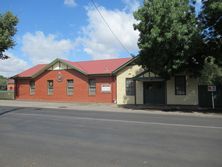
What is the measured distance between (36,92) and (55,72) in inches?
161

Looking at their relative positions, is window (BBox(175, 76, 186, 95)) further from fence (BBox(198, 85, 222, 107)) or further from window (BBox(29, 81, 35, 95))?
window (BBox(29, 81, 35, 95))

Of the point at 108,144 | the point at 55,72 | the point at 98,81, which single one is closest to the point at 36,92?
the point at 55,72

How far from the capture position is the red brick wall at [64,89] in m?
29.2

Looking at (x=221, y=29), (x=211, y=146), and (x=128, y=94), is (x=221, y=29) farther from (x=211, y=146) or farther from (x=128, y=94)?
(x=211, y=146)

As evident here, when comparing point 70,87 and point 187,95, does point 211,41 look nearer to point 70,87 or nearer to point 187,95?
point 187,95

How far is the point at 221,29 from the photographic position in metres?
19.6

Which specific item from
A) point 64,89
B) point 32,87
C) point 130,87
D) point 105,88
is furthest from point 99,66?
point 32,87

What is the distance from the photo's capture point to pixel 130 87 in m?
27.5

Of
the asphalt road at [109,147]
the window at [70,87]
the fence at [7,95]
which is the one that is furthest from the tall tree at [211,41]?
the fence at [7,95]

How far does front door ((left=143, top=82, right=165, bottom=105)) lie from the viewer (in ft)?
84.8

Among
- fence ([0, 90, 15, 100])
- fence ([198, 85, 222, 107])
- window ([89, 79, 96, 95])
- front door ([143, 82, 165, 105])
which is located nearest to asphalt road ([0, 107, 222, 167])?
fence ([198, 85, 222, 107])

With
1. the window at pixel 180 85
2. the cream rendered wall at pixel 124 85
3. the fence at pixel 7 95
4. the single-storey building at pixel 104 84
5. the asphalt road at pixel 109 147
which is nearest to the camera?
the asphalt road at pixel 109 147

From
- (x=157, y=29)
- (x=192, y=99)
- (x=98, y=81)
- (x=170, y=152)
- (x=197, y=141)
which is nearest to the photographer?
(x=170, y=152)

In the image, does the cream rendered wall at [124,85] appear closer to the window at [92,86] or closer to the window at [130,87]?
the window at [130,87]
